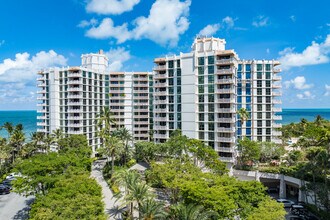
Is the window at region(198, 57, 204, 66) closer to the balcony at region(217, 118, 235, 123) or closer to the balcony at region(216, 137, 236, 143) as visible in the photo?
the balcony at region(217, 118, 235, 123)

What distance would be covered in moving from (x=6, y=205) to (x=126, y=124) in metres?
46.7

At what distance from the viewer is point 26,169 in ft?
119

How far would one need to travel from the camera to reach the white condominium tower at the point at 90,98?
2918 inches

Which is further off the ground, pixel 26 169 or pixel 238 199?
pixel 26 169

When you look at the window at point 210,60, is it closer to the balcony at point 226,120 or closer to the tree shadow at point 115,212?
the balcony at point 226,120

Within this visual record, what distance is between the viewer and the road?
1432 inches

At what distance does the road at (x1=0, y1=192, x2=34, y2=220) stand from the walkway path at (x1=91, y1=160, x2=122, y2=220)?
12.1 metres

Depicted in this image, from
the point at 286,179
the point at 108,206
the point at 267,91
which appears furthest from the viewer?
the point at 267,91

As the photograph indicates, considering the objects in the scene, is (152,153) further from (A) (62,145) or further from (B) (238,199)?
(B) (238,199)

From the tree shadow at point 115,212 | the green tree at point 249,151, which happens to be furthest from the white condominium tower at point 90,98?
the tree shadow at point 115,212

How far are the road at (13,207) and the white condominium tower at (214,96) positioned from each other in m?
32.7

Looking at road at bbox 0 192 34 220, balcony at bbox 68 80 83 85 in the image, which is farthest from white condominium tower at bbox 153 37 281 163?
road at bbox 0 192 34 220

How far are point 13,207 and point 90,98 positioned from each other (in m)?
43.5

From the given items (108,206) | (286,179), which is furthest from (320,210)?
(108,206)
